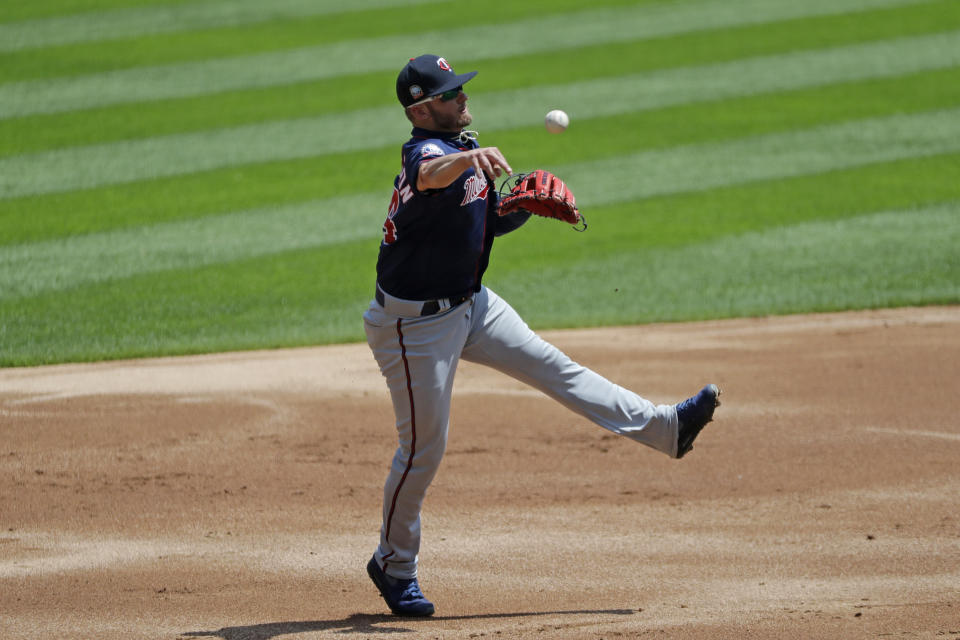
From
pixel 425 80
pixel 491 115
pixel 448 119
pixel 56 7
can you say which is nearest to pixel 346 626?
pixel 448 119

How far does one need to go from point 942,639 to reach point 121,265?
7.60 m

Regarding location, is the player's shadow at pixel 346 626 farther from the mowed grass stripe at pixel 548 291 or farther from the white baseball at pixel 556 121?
the mowed grass stripe at pixel 548 291

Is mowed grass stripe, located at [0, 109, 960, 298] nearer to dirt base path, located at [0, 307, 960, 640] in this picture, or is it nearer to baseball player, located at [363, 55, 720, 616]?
dirt base path, located at [0, 307, 960, 640]

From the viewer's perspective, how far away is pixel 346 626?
4160mm

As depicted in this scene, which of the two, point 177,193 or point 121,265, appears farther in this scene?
point 177,193

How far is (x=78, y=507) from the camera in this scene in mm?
5531

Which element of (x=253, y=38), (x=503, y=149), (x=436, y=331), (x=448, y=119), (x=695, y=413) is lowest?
(x=695, y=413)

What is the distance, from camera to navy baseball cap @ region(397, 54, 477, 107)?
13.4ft

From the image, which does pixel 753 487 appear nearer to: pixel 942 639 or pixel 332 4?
pixel 942 639

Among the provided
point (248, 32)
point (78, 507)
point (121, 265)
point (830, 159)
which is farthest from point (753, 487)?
point (248, 32)

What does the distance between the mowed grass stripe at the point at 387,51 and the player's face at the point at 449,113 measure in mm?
9643

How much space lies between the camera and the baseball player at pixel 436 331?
13.4 ft

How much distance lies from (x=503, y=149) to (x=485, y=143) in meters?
0.27

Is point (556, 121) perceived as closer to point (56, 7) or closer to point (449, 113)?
point (449, 113)
